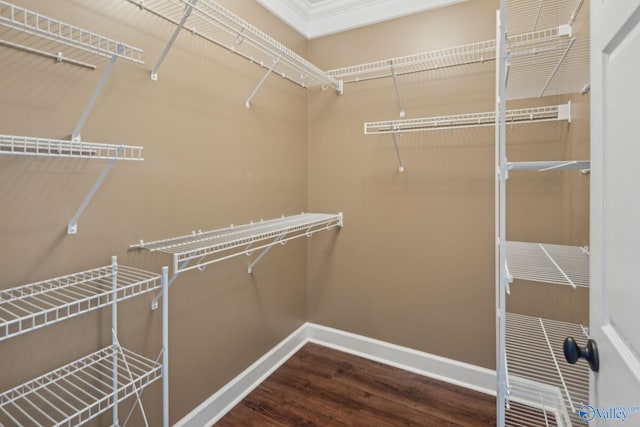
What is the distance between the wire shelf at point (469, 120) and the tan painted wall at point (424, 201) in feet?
0.19

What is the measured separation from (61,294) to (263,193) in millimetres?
1237

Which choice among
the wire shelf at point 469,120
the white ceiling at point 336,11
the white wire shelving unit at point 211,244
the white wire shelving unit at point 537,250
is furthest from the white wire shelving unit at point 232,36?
the white wire shelving unit at point 537,250

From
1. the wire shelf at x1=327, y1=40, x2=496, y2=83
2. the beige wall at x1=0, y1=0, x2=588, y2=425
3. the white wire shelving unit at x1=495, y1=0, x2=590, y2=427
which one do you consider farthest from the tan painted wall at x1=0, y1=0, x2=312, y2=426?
the white wire shelving unit at x1=495, y1=0, x2=590, y2=427

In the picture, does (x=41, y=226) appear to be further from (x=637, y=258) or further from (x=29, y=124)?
(x=637, y=258)

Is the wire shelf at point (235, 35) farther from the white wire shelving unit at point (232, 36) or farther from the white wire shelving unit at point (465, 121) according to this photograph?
the white wire shelving unit at point (465, 121)

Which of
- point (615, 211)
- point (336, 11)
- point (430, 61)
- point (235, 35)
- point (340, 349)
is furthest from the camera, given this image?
point (340, 349)

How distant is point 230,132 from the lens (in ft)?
6.17

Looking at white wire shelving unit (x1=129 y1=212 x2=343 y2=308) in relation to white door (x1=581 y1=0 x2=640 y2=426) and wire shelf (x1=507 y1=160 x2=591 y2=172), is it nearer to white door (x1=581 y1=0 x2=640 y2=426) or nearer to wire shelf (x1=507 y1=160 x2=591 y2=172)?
wire shelf (x1=507 y1=160 x2=591 y2=172)

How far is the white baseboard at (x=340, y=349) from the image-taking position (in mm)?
1809

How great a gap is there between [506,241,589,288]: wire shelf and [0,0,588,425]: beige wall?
0.13 meters

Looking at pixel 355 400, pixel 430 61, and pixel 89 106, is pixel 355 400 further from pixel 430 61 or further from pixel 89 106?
pixel 430 61

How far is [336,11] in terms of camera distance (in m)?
2.41

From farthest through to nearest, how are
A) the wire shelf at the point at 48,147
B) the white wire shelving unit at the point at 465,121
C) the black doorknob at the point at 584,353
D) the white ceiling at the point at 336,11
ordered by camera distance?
the white ceiling at the point at 336,11 < the white wire shelving unit at the point at 465,121 < the wire shelf at the point at 48,147 < the black doorknob at the point at 584,353

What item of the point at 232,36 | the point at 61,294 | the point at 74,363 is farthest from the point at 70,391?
the point at 232,36
